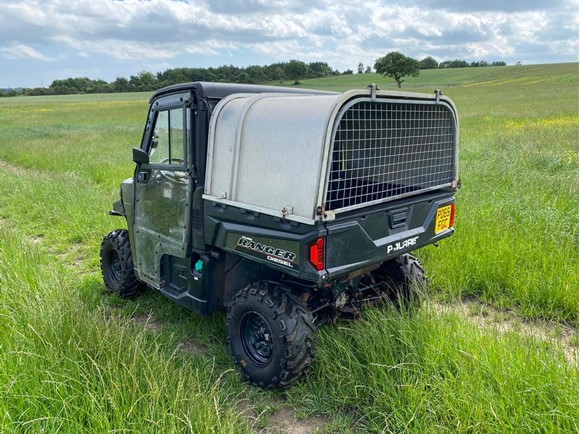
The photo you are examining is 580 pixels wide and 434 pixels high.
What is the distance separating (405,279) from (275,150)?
1.77m

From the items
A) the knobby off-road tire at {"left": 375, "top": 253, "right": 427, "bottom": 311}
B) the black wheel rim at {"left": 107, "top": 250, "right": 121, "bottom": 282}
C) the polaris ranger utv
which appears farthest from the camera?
the black wheel rim at {"left": 107, "top": 250, "right": 121, "bottom": 282}

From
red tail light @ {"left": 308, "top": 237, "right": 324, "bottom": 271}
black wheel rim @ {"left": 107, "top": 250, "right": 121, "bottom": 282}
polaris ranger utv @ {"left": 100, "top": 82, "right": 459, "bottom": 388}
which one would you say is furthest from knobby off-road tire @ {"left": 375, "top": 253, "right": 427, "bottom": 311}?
black wheel rim @ {"left": 107, "top": 250, "right": 121, "bottom": 282}

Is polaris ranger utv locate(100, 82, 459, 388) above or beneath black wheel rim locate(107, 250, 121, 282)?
above

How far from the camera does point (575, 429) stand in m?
2.18

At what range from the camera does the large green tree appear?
62031mm

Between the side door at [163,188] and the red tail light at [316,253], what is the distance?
A: 45.2 inches

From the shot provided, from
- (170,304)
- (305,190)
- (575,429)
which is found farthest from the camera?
(170,304)

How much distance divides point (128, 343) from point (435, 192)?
8.07ft

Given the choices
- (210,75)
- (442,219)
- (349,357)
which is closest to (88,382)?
(349,357)

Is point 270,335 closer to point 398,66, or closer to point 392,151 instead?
point 392,151

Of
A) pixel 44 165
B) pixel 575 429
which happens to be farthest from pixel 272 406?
pixel 44 165

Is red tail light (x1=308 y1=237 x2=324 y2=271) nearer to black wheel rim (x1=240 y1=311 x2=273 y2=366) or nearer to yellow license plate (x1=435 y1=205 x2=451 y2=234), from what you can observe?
black wheel rim (x1=240 y1=311 x2=273 y2=366)

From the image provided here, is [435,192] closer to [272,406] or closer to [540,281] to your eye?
[540,281]

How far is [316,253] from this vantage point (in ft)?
8.46
